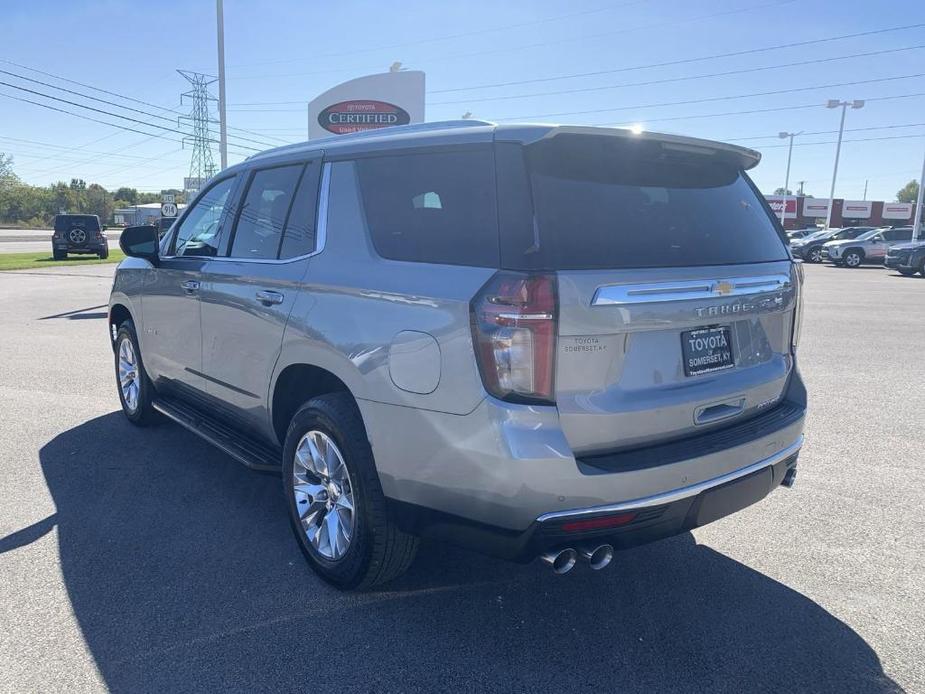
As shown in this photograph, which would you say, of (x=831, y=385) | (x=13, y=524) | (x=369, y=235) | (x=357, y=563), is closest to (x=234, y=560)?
(x=357, y=563)

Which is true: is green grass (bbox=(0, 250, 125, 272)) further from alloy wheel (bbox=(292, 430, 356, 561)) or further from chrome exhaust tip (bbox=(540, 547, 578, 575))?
chrome exhaust tip (bbox=(540, 547, 578, 575))

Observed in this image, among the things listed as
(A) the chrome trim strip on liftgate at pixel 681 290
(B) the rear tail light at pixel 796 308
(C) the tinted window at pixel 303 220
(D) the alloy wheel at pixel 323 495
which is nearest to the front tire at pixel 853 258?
(B) the rear tail light at pixel 796 308

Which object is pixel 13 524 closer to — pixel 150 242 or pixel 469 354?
pixel 150 242

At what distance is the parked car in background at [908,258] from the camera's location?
24.8m

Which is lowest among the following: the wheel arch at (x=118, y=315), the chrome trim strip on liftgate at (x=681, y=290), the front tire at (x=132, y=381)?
the front tire at (x=132, y=381)

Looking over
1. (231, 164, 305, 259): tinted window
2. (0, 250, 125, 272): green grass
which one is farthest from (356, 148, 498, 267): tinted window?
(0, 250, 125, 272): green grass

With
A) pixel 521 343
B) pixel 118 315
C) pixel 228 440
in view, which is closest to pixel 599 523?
pixel 521 343

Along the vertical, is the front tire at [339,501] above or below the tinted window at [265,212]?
below

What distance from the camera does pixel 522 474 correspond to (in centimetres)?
241

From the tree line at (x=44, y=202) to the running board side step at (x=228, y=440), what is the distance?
9514 centimetres

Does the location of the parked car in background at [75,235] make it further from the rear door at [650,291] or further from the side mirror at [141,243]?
the rear door at [650,291]

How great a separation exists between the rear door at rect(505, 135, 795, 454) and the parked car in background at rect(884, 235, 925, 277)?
85.5 feet

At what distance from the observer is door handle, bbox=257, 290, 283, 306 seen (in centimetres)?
350

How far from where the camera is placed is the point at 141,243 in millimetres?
5035
